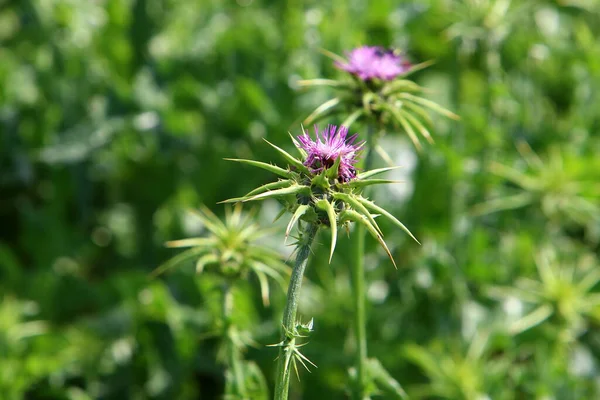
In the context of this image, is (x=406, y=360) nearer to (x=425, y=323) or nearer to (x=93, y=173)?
(x=425, y=323)

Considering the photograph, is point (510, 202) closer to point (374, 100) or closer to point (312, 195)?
point (374, 100)

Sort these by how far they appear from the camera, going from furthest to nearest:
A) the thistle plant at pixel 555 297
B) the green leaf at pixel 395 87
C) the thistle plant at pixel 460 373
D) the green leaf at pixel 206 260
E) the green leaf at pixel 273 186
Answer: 1. the thistle plant at pixel 555 297
2. the thistle plant at pixel 460 373
3. the green leaf at pixel 395 87
4. the green leaf at pixel 206 260
5. the green leaf at pixel 273 186

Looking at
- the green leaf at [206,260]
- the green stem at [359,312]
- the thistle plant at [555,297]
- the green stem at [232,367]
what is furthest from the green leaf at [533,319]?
the green leaf at [206,260]

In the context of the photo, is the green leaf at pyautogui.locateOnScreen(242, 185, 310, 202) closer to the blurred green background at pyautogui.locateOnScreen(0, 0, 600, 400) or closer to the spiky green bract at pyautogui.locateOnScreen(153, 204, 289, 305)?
the spiky green bract at pyautogui.locateOnScreen(153, 204, 289, 305)

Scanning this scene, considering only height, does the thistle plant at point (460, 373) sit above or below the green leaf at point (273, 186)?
above

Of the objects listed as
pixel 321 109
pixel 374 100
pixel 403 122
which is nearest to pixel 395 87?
pixel 374 100

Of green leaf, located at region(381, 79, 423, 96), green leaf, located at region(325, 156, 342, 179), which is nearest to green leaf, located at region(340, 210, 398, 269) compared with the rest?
green leaf, located at region(325, 156, 342, 179)

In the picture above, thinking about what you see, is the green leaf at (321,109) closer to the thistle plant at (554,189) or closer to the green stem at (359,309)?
the green stem at (359,309)

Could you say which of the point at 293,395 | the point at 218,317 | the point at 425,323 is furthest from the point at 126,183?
the point at 218,317
